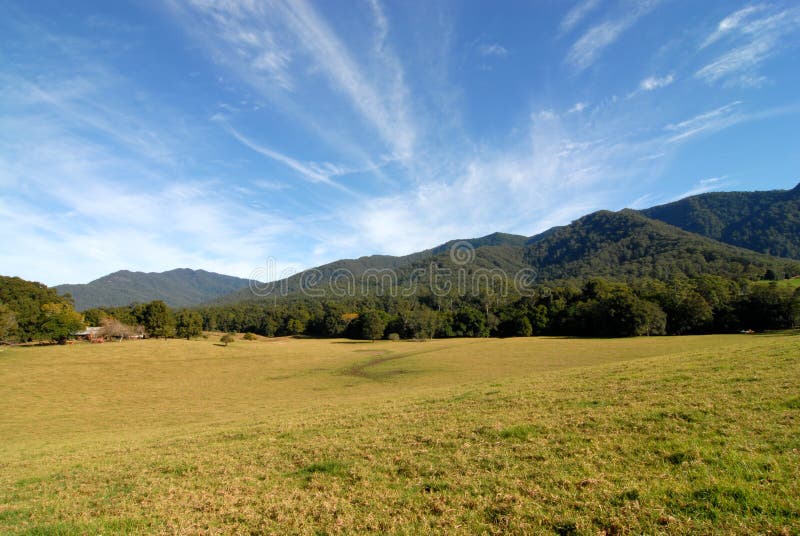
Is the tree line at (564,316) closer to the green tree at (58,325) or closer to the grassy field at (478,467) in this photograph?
the green tree at (58,325)

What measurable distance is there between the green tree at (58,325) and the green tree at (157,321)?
15961 mm

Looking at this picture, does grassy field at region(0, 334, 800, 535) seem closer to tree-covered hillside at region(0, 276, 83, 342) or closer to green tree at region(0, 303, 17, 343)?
green tree at region(0, 303, 17, 343)

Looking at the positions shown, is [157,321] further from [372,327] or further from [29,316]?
[372,327]

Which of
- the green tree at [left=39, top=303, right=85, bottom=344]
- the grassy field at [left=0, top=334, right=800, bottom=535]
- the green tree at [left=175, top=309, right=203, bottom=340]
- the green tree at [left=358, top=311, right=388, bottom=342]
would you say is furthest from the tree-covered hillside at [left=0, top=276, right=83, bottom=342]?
the grassy field at [left=0, top=334, right=800, bottom=535]

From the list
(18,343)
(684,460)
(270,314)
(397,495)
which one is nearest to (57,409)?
(397,495)

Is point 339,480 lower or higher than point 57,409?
higher

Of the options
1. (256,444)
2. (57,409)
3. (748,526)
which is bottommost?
(57,409)

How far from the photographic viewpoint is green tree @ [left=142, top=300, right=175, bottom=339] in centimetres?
9919

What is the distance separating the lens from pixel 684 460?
22.3 feet

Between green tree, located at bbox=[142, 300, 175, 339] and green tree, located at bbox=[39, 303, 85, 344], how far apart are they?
15961mm

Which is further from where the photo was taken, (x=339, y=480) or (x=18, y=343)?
(x=18, y=343)

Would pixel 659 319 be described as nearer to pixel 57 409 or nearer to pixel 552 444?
pixel 552 444

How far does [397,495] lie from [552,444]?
12.9 feet

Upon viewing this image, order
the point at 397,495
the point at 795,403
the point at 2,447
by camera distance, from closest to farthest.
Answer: the point at 397,495 → the point at 795,403 → the point at 2,447
